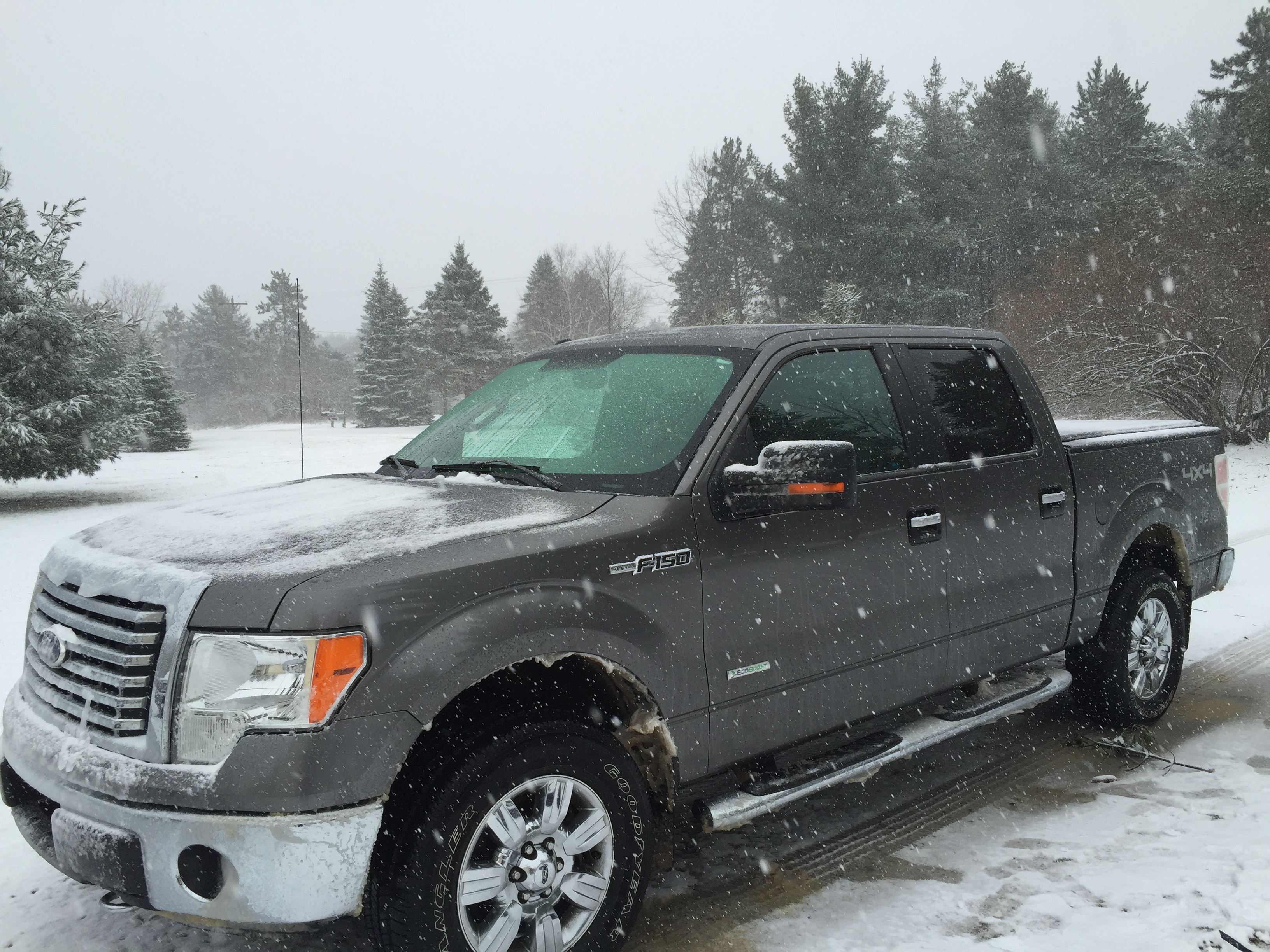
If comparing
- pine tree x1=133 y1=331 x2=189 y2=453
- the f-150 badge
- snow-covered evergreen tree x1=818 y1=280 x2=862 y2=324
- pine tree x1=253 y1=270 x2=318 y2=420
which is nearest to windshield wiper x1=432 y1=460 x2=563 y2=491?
the f-150 badge

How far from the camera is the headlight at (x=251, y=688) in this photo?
235 cm

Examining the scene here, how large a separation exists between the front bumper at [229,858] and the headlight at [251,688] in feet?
0.39

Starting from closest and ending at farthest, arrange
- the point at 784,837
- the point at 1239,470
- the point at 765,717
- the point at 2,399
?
the point at 765,717, the point at 784,837, the point at 2,399, the point at 1239,470

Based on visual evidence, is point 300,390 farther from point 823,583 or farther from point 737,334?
point 823,583

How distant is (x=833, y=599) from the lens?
135 inches

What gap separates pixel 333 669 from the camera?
238 centimetres

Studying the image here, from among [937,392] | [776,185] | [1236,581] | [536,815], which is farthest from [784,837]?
[776,185]

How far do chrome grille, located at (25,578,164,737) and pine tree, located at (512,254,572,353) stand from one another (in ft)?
187

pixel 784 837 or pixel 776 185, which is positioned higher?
pixel 776 185

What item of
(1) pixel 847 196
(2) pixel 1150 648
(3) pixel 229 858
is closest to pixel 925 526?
(2) pixel 1150 648

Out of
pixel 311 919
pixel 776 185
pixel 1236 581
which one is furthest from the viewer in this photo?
pixel 776 185

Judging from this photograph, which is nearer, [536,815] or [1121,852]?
[536,815]

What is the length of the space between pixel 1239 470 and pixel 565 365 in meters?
19.6

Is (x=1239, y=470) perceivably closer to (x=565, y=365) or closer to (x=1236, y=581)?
(x=1236, y=581)
